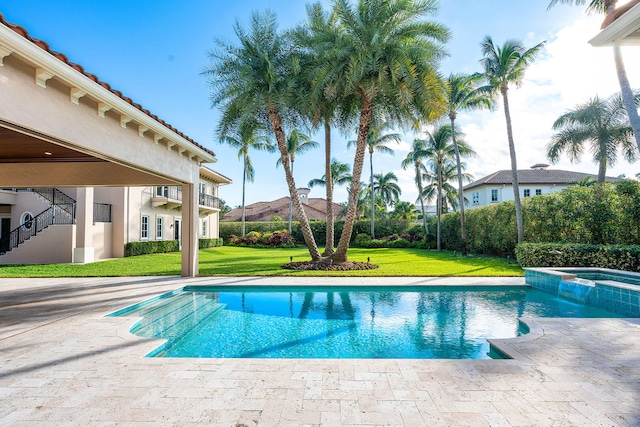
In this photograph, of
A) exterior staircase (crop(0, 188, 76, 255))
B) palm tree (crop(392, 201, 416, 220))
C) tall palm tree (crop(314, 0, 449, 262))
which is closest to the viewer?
tall palm tree (crop(314, 0, 449, 262))

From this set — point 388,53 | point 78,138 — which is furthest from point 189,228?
point 388,53

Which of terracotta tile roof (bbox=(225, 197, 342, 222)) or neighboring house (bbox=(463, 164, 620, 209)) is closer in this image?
neighboring house (bbox=(463, 164, 620, 209))

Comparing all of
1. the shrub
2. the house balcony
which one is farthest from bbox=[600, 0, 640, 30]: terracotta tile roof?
the shrub

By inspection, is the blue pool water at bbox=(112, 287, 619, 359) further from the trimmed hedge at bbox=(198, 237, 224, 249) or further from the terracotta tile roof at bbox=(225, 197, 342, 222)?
the terracotta tile roof at bbox=(225, 197, 342, 222)

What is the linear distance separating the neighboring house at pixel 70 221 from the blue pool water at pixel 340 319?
12.5 m

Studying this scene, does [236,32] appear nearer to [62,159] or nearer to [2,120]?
[62,159]

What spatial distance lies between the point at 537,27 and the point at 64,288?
20995 mm

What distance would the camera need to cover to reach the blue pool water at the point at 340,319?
5.86 m

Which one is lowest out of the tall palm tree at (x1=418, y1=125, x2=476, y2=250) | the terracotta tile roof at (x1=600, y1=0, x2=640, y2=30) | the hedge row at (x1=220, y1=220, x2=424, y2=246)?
the hedge row at (x1=220, y1=220, x2=424, y2=246)

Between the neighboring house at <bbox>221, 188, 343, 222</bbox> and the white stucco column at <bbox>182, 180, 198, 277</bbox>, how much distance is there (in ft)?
96.5

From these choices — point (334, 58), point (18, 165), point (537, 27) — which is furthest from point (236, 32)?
point (537, 27)

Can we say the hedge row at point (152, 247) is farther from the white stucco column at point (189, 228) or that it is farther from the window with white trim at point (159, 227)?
the white stucco column at point (189, 228)

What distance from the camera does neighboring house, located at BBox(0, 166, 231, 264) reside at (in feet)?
59.2

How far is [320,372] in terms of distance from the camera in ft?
13.9
